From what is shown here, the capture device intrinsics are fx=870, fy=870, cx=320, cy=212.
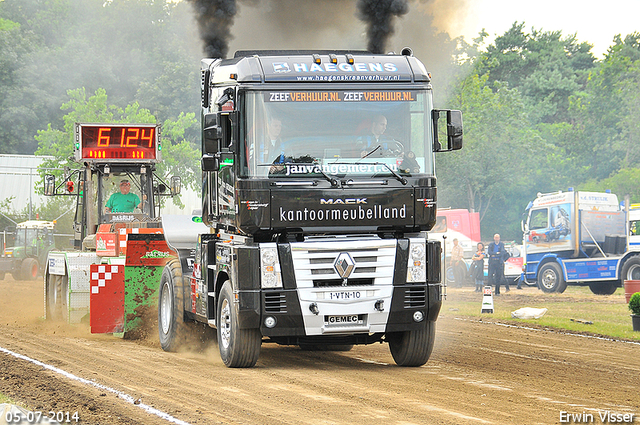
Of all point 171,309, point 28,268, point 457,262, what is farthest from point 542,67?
point 171,309

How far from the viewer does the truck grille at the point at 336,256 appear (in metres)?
9.74

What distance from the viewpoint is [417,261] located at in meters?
10.1

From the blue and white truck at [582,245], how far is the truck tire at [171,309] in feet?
58.2

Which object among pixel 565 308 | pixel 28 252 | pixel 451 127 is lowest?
pixel 565 308

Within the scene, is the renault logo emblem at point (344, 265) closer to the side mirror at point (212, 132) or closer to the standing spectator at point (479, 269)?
the side mirror at point (212, 132)

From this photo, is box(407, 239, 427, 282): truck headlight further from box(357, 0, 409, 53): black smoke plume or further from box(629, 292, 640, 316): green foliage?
box(629, 292, 640, 316): green foliage

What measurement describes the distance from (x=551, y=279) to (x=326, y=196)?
66.9 ft

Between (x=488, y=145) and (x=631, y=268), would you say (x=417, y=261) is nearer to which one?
(x=631, y=268)

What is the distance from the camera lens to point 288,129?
9.83 m

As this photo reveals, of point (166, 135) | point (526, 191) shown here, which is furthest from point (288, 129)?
point (526, 191)

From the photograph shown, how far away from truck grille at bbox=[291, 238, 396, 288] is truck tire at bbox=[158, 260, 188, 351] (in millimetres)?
3388

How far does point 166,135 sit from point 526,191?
2015 centimetres

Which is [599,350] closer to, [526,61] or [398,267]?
[398,267]

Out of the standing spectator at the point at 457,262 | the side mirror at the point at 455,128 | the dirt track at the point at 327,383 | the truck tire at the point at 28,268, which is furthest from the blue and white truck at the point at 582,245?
the truck tire at the point at 28,268
